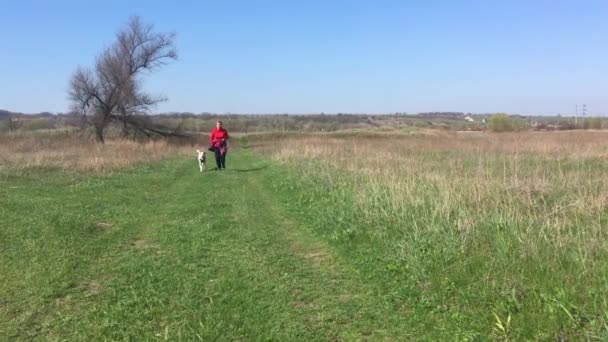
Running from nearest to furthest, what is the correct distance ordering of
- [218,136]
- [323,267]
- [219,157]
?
[323,267], [218,136], [219,157]

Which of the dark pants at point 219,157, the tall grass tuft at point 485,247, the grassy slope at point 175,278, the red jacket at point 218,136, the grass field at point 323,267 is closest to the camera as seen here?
the tall grass tuft at point 485,247

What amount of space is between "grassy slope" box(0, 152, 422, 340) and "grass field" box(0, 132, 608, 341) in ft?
0.07

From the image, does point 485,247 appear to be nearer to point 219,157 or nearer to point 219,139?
point 219,139

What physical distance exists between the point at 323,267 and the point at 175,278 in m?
1.76

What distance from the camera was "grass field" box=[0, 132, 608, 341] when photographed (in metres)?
4.36

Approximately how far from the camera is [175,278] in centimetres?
586

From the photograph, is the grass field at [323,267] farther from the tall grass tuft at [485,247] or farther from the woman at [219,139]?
the woman at [219,139]

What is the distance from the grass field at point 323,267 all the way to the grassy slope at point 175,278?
0.02m

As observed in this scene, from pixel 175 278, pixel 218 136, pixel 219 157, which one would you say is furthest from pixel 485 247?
pixel 219 157

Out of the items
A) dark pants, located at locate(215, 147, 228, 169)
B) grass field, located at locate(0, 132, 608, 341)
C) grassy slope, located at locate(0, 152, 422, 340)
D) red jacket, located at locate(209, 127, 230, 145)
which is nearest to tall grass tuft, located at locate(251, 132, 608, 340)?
grass field, located at locate(0, 132, 608, 341)

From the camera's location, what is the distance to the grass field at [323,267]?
14.3 ft

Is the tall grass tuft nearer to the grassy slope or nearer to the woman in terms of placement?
the grassy slope

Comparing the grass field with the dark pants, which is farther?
the dark pants

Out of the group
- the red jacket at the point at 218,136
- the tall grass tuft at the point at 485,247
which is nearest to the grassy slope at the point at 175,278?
the tall grass tuft at the point at 485,247
